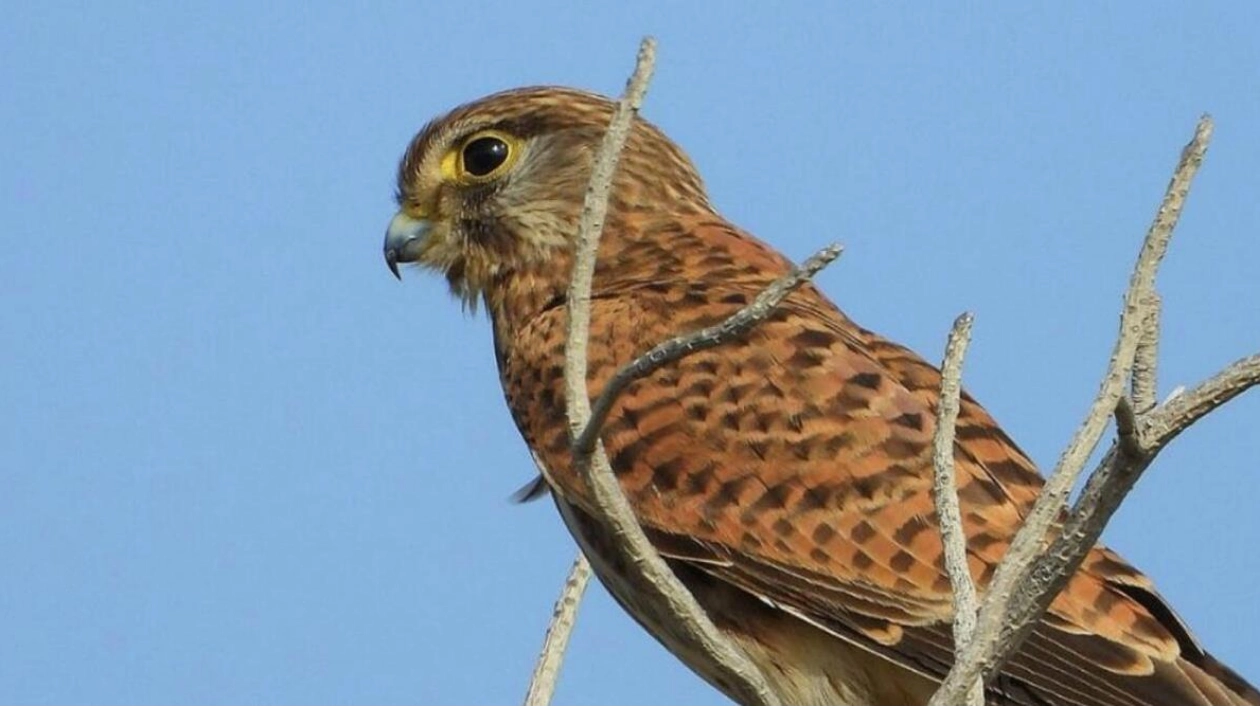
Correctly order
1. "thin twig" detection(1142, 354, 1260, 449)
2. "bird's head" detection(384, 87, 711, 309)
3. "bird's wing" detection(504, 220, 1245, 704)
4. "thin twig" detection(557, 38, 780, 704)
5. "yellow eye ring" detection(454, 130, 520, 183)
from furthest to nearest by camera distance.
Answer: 1. "yellow eye ring" detection(454, 130, 520, 183)
2. "bird's head" detection(384, 87, 711, 309)
3. "bird's wing" detection(504, 220, 1245, 704)
4. "thin twig" detection(557, 38, 780, 704)
5. "thin twig" detection(1142, 354, 1260, 449)

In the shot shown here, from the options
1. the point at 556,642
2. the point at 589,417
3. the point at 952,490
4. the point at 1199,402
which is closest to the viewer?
the point at 1199,402

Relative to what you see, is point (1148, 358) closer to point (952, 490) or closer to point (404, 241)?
point (952, 490)

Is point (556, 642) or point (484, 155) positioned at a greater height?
point (484, 155)

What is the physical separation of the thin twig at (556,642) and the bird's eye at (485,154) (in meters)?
1.95

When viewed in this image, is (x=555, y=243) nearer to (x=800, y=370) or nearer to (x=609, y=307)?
(x=609, y=307)

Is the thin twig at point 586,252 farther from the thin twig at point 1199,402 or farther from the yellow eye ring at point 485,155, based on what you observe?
the yellow eye ring at point 485,155

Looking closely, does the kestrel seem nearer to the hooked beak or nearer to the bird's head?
the bird's head

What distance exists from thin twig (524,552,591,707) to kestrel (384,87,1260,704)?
33cm

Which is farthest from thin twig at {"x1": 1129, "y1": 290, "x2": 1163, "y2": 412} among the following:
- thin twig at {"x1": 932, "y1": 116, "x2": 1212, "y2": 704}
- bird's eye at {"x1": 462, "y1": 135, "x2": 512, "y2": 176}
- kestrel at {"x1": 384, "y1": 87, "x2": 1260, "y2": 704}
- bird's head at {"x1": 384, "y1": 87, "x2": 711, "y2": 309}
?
bird's eye at {"x1": 462, "y1": 135, "x2": 512, "y2": 176}

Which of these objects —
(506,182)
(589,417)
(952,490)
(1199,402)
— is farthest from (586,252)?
(506,182)

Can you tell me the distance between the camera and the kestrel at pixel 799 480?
355cm

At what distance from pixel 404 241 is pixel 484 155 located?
33 cm

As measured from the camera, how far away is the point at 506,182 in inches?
212

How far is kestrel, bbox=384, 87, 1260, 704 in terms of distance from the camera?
3551 millimetres
